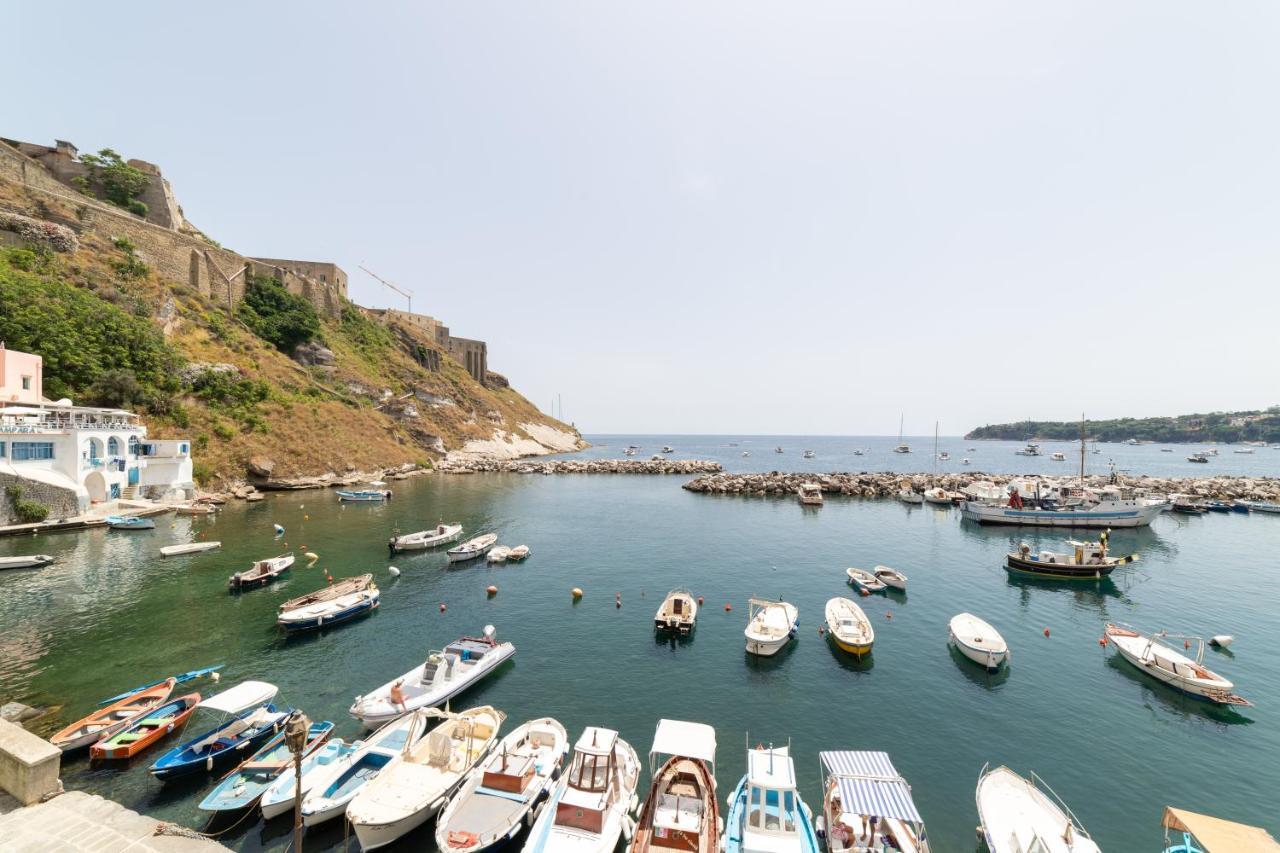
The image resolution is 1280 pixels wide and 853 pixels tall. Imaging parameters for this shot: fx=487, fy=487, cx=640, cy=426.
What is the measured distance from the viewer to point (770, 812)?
567 inches

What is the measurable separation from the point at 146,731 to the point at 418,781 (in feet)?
37.9

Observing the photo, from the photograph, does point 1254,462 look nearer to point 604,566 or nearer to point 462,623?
point 604,566

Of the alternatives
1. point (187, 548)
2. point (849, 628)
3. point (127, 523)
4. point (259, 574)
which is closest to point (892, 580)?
point (849, 628)

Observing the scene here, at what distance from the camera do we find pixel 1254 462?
164 m

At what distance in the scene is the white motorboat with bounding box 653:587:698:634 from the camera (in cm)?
3025

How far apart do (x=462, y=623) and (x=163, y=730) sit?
1459 centimetres

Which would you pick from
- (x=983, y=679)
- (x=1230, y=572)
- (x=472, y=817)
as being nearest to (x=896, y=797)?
(x=472, y=817)

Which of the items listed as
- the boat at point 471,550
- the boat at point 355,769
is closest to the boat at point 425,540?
the boat at point 471,550

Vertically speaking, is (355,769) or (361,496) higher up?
(361,496)

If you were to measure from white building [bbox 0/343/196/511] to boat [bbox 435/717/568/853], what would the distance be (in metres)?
57.6

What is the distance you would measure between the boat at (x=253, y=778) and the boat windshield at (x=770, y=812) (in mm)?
13184

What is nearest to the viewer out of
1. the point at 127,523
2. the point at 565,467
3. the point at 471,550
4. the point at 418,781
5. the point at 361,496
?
the point at 418,781

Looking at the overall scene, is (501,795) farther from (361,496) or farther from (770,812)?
(361,496)

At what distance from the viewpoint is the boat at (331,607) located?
28.7 metres
